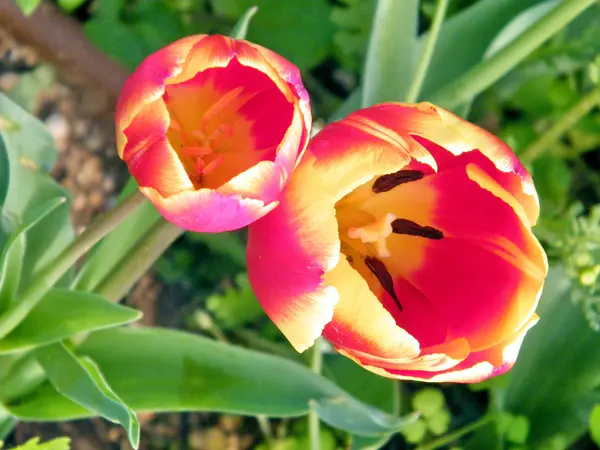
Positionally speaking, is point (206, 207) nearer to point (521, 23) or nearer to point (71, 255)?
point (71, 255)

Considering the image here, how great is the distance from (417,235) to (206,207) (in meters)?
0.29

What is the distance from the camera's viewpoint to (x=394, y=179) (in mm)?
732

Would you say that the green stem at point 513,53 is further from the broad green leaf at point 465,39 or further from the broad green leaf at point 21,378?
the broad green leaf at point 21,378

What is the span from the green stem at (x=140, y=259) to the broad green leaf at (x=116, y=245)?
0.05ft

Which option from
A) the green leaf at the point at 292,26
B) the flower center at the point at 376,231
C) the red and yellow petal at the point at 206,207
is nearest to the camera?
the red and yellow petal at the point at 206,207

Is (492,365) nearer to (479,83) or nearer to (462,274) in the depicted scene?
(462,274)

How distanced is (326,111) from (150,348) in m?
0.71

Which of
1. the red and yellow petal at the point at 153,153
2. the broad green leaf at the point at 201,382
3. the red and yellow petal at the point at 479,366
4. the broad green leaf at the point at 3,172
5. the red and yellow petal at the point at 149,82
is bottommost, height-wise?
the broad green leaf at the point at 201,382

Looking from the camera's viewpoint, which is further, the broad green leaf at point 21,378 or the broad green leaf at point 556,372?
the broad green leaf at point 556,372

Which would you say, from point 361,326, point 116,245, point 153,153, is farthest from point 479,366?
point 116,245

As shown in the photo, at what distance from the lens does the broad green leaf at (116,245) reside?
2.67 ft

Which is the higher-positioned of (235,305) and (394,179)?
(394,179)

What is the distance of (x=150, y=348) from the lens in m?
0.82

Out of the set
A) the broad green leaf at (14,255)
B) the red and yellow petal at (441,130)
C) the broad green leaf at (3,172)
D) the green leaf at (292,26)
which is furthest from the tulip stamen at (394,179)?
the green leaf at (292,26)
